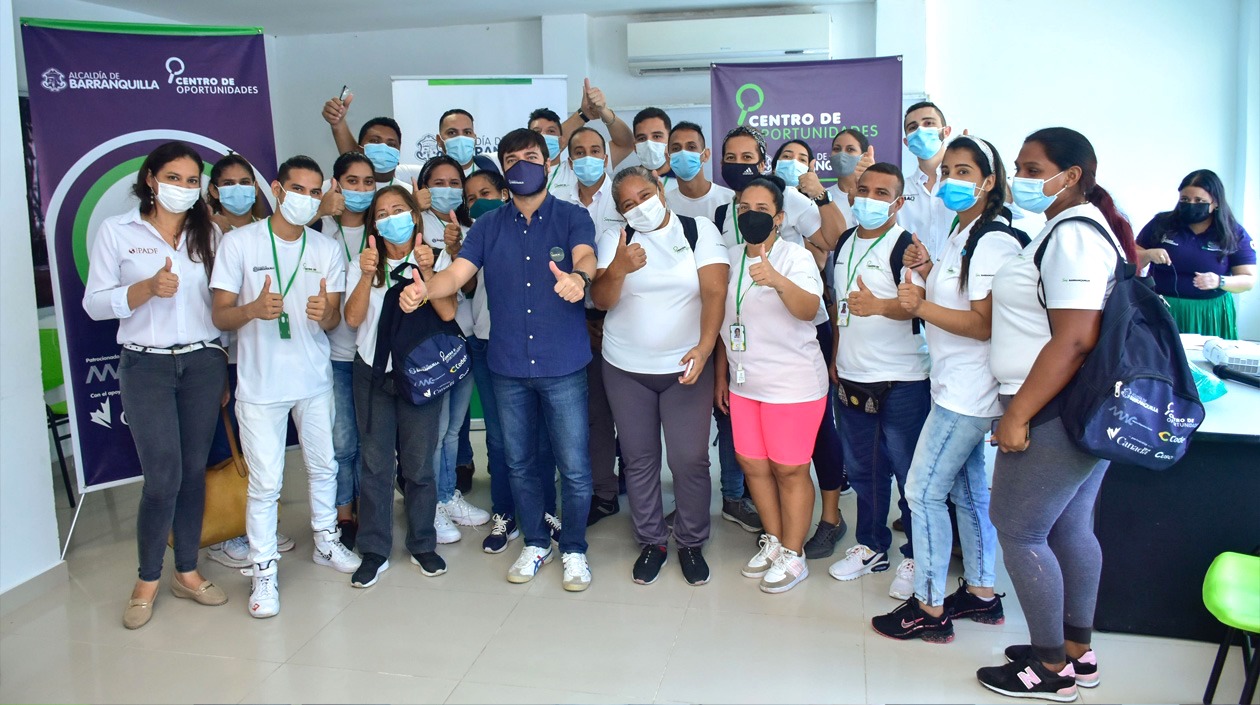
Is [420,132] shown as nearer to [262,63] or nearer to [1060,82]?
[262,63]

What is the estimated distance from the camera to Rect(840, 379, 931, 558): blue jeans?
310 cm

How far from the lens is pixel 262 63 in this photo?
414 centimetres

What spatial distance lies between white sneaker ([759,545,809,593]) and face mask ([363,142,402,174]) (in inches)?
96.2

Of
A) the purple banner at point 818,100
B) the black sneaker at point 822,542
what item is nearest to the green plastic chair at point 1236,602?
the black sneaker at point 822,542

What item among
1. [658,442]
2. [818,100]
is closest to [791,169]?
[658,442]

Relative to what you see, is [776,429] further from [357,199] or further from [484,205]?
[357,199]

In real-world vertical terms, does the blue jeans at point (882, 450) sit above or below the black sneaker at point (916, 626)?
above

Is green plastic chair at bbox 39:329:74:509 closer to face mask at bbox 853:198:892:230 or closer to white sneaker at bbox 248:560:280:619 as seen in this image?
white sneaker at bbox 248:560:280:619

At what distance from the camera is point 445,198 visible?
3.68 metres

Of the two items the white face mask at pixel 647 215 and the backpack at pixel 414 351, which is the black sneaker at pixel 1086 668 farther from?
the backpack at pixel 414 351

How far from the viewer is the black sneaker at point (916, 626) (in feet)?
9.39

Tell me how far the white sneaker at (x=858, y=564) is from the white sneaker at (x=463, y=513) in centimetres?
160

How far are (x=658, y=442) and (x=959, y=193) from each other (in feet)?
4.62

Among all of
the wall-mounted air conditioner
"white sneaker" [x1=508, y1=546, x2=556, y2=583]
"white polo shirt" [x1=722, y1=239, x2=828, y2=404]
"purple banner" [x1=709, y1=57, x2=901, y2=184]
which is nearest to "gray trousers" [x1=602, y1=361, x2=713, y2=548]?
"white polo shirt" [x1=722, y1=239, x2=828, y2=404]
